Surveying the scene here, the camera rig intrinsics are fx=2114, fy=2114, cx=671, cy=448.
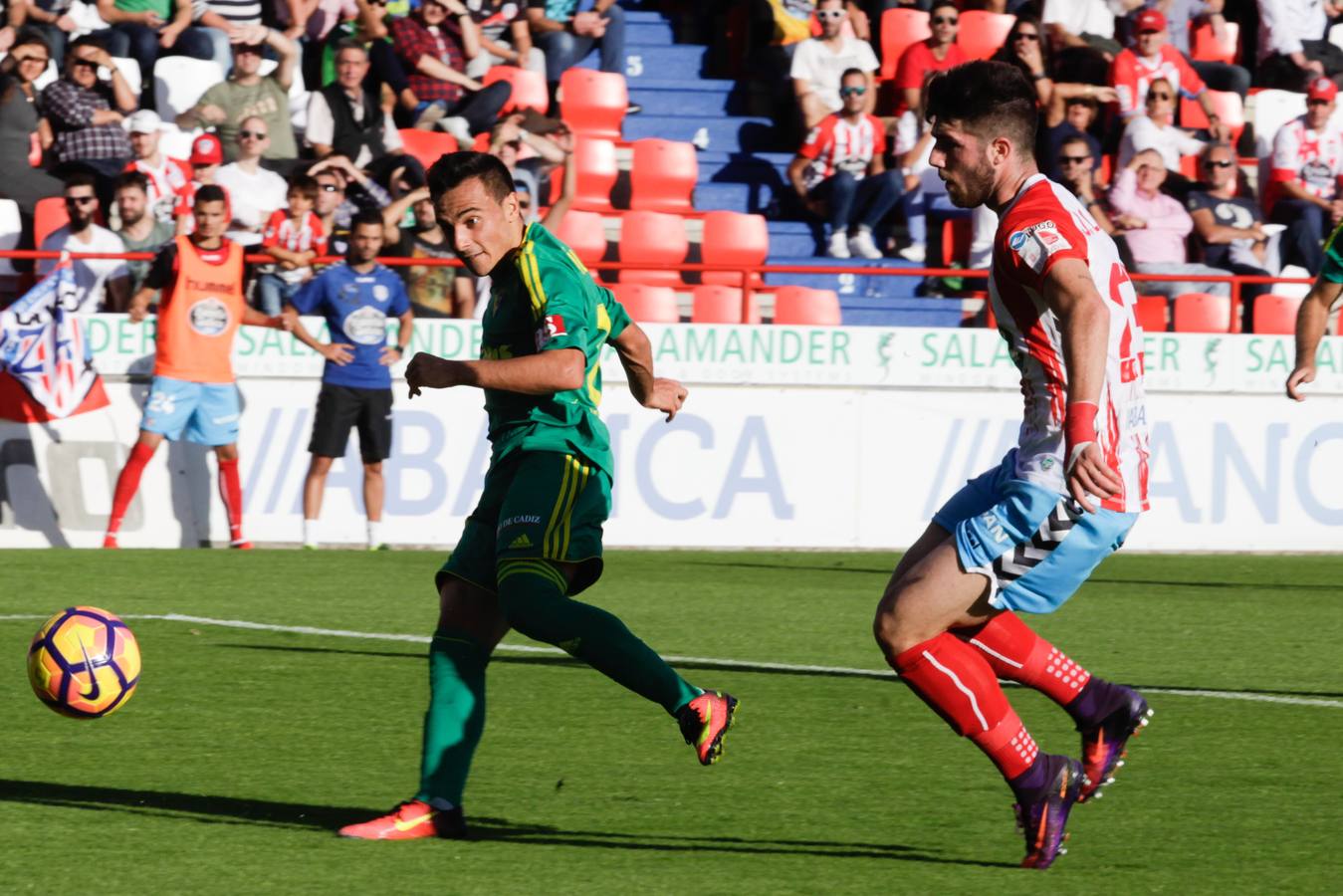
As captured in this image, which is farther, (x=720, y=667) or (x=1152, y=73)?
(x=1152, y=73)

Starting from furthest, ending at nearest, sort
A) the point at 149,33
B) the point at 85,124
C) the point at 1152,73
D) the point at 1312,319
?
the point at 1152,73, the point at 149,33, the point at 85,124, the point at 1312,319

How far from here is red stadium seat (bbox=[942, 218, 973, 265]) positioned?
17969 millimetres

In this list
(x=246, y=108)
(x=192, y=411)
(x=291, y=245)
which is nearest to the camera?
(x=192, y=411)

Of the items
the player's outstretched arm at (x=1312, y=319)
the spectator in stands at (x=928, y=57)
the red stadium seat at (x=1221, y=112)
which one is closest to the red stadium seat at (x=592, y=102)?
the spectator in stands at (x=928, y=57)

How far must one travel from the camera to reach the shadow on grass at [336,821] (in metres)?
5.29

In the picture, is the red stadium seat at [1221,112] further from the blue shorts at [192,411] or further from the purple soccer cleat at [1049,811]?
the purple soccer cleat at [1049,811]

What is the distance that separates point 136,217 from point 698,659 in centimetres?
725

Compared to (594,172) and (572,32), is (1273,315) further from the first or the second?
(572,32)

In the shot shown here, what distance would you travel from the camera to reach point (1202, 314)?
637 inches

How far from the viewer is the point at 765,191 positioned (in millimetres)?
18688

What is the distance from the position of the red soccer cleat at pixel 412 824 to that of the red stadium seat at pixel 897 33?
596 inches

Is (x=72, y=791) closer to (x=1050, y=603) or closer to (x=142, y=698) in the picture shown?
(x=142, y=698)

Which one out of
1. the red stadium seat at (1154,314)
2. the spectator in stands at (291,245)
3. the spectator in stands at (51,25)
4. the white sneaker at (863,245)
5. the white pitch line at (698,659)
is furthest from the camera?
the white sneaker at (863,245)

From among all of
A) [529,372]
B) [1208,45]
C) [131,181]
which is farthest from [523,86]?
[529,372]
